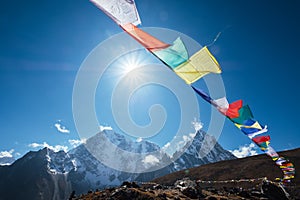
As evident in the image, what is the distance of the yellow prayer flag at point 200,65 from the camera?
6395mm

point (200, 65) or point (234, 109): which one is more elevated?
point (200, 65)

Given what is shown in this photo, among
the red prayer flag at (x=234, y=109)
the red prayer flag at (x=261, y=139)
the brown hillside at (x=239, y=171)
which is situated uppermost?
the brown hillside at (x=239, y=171)

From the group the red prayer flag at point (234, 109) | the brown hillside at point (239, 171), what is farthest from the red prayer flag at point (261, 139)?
the brown hillside at point (239, 171)

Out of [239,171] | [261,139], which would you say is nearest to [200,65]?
[261,139]

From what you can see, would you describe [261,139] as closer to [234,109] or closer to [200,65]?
[234,109]

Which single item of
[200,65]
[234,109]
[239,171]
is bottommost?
[234,109]

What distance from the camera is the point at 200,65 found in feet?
21.2

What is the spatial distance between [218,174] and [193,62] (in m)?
58.0

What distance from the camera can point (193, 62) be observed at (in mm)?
6484

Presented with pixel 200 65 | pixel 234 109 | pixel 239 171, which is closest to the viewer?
pixel 200 65

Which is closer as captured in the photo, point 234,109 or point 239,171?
point 234,109

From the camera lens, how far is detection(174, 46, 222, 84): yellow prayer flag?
6.39 metres

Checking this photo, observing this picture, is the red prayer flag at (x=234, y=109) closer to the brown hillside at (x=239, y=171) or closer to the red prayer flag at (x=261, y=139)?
the red prayer flag at (x=261, y=139)

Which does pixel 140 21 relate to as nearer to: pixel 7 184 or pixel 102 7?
pixel 102 7
